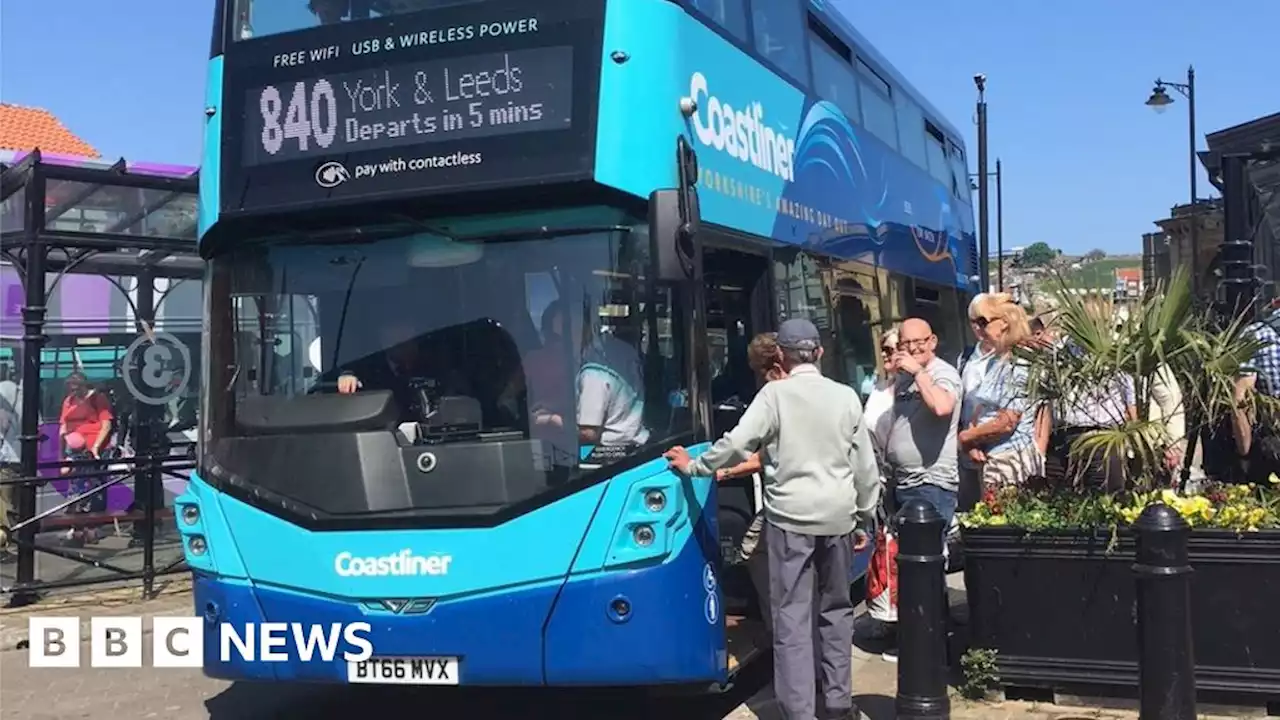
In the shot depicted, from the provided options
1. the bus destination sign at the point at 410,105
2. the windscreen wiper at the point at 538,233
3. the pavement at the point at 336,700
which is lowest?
the pavement at the point at 336,700

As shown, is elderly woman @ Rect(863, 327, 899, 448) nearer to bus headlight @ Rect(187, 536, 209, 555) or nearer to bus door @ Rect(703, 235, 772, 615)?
bus door @ Rect(703, 235, 772, 615)

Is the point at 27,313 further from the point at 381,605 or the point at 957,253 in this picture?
the point at 957,253

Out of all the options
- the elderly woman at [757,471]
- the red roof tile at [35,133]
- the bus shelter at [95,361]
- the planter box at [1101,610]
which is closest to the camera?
the planter box at [1101,610]

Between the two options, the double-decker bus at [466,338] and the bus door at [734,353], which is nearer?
the double-decker bus at [466,338]

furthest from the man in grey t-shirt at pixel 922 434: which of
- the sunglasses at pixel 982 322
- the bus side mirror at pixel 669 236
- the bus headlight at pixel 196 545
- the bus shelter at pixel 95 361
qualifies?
the bus shelter at pixel 95 361

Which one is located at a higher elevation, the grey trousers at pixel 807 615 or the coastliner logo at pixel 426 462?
the coastliner logo at pixel 426 462

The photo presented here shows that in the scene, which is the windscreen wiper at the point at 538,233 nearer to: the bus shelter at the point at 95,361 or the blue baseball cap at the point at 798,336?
the blue baseball cap at the point at 798,336

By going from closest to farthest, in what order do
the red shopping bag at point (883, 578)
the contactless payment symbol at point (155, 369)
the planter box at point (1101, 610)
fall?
the planter box at point (1101, 610) < the red shopping bag at point (883, 578) < the contactless payment symbol at point (155, 369)

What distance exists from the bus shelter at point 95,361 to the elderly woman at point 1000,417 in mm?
6484

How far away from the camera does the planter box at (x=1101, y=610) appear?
530 centimetres

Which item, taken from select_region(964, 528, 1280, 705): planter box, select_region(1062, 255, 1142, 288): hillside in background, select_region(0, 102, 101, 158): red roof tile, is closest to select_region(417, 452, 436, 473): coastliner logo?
select_region(964, 528, 1280, 705): planter box

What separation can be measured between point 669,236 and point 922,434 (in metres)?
2.06

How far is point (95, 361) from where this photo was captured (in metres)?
13.0

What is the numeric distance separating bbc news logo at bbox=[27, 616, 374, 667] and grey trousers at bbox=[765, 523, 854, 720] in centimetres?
185
